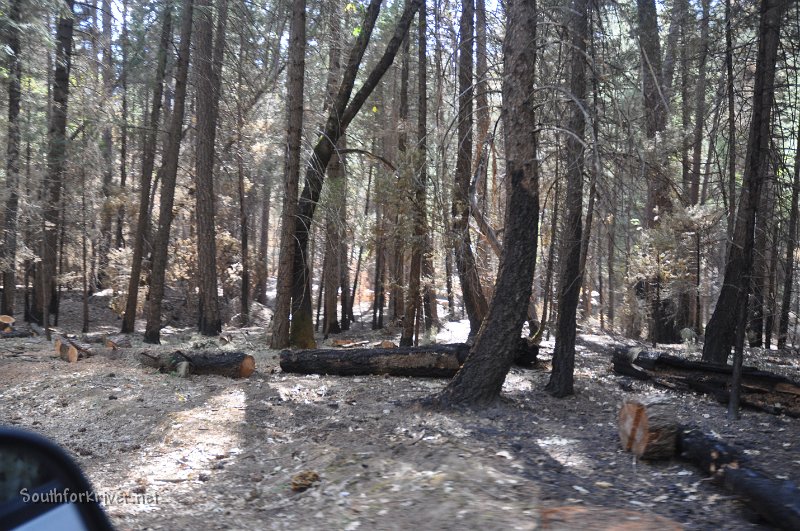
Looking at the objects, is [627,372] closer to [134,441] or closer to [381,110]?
[134,441]

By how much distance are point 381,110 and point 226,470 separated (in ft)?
60.9

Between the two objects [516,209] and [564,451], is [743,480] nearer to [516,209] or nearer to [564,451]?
[564,451]

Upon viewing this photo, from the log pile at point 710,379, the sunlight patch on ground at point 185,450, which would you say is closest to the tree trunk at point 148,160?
the sunlight patch on ground at point 185,450

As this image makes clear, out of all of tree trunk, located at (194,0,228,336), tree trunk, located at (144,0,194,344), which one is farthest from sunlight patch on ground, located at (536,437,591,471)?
tree trunk, located at (194,0,228,336)

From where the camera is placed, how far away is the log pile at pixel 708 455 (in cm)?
415

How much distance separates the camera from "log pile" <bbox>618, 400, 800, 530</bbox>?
4.15 meters

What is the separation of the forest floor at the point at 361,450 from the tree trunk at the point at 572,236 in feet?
1.82

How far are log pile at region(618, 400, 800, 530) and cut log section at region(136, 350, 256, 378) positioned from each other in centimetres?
659

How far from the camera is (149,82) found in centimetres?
1761

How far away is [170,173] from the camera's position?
17062 mm

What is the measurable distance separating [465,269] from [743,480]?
8.82 m

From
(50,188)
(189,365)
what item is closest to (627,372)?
(189,365)

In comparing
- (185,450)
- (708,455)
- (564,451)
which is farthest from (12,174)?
(708,455)

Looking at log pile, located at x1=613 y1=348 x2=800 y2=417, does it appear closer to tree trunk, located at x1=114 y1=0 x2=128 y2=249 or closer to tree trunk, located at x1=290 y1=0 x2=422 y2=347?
tree trunk, located at x1=290 y1=0 x2=422 y2=347
